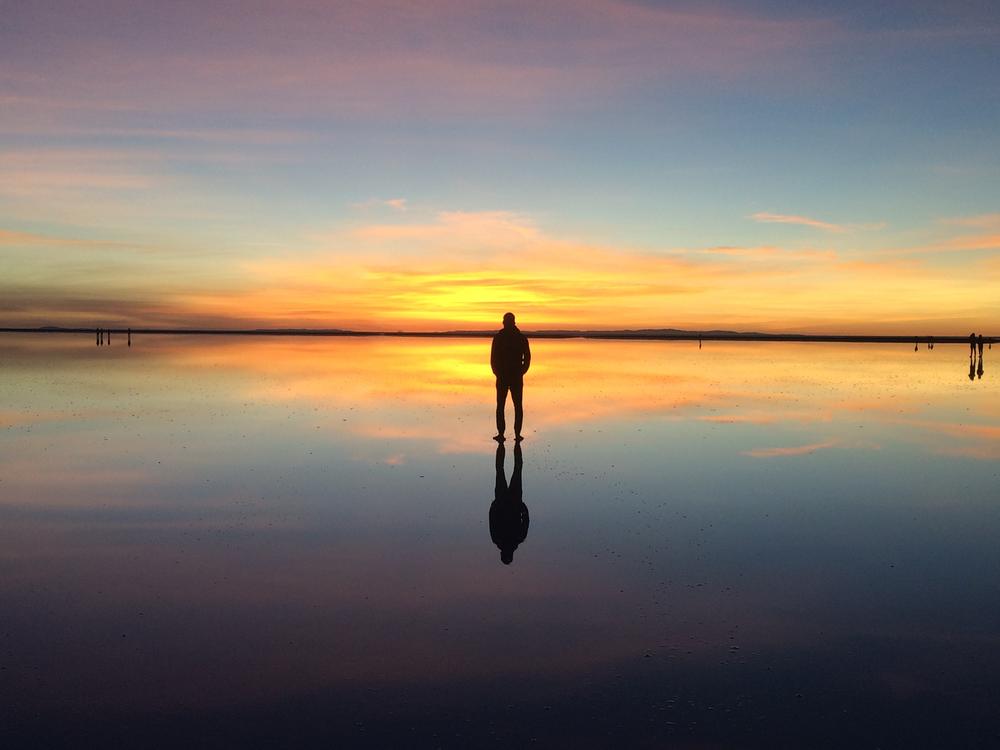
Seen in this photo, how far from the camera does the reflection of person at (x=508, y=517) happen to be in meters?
10.1

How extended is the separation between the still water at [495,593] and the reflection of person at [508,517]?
8cm

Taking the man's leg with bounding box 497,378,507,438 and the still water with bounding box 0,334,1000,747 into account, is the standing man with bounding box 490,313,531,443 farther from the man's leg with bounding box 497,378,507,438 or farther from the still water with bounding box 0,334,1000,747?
the still water with bounding box 0,334,1000,747

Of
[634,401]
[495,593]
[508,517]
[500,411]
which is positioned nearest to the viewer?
[495,593]

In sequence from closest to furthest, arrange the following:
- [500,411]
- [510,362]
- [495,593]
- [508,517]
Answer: [495,593] → [508,517] → [510,362] → [500,411]

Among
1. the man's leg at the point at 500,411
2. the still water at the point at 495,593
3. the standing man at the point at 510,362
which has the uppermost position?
the standing man at the point at 510,362

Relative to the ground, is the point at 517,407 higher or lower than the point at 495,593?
higher

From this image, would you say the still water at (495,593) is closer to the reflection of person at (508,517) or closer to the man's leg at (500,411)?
the reflection of person at (508,517)

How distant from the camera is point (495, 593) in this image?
26.9 ft

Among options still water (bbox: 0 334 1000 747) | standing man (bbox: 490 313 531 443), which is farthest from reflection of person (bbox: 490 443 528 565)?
standing man (bbox: 490 313 531 443)

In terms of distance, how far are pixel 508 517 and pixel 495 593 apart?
133 inches

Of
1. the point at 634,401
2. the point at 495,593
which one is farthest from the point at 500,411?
the point at 495,593

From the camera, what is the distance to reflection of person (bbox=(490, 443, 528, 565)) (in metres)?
10.1

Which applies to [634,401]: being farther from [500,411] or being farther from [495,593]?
[495,593]

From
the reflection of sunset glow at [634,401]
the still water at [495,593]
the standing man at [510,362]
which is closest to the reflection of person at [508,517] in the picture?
the still water at [495,593]
